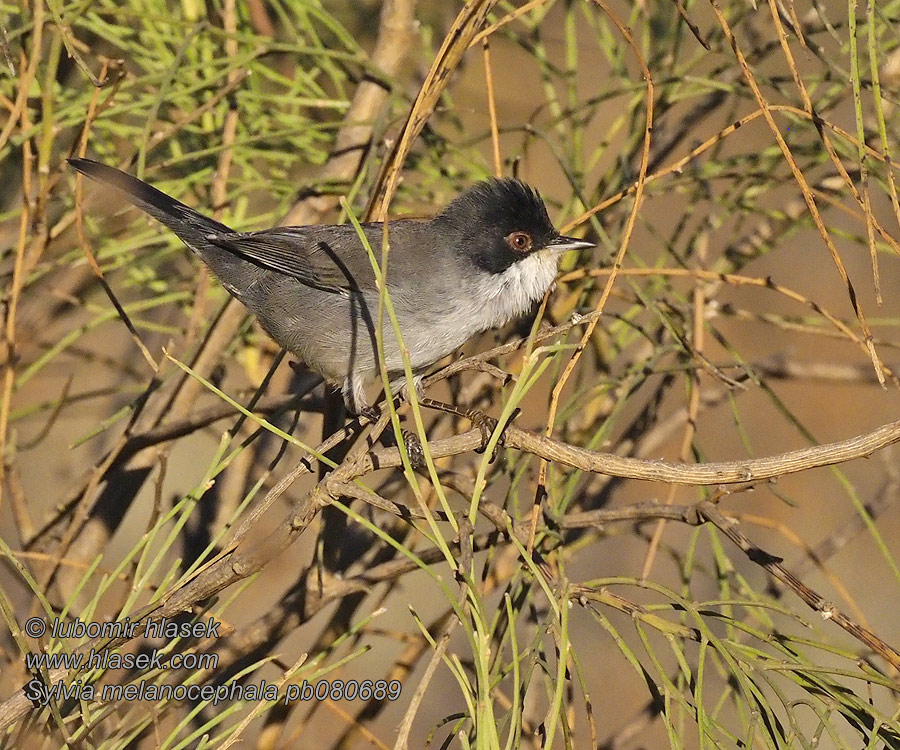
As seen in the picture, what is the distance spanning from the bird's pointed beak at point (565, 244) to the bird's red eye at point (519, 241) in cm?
11

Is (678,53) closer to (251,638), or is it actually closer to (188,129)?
(188,129)

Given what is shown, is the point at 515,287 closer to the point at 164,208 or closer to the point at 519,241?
the point at 519,241

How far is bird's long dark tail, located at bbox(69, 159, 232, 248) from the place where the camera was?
2744mm

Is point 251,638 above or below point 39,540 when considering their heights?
below

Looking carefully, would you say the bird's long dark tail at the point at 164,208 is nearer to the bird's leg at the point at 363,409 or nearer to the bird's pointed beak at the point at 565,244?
the bird's leg at the point at 363,409

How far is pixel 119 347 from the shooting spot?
6.65 metres

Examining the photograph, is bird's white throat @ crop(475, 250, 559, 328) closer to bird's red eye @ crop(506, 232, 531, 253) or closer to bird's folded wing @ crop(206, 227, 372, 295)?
bird's red eye @ crop(506, 232, 531, 253)

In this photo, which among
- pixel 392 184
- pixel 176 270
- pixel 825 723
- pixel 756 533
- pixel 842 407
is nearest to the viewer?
pixel 825 723

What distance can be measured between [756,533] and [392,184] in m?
5.17

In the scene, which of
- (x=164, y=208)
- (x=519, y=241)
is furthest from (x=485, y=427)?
(x=164, y=208)

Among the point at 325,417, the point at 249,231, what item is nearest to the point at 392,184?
the point at 325,417

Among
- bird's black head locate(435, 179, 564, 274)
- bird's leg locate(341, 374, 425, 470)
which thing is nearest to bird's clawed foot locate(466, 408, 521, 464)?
bird's leg locate(341, 374, 425, 470)

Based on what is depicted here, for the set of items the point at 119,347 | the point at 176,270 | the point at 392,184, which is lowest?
the point at 119,347
